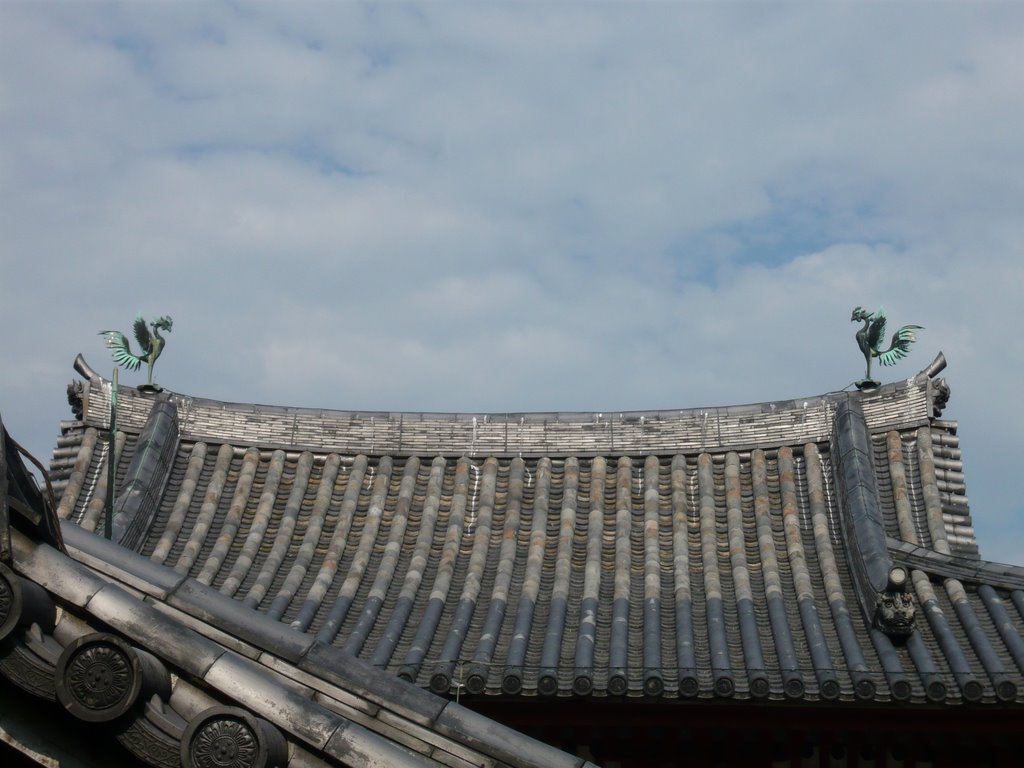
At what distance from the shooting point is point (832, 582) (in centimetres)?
1208

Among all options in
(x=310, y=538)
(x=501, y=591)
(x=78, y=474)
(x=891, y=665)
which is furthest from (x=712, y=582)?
(x=78, y=474)

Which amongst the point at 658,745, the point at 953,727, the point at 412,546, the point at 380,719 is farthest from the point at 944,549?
the point at 380,719

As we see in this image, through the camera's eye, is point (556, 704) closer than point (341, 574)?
Yes

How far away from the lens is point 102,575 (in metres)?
4.88

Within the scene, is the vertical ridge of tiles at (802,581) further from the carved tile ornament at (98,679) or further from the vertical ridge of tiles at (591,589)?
the carved tile ornament at (98,679)

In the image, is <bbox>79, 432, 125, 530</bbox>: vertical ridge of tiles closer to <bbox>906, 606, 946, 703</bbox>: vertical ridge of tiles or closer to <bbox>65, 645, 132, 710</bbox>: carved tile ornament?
<bbox>906, 606, 946, 703</bbox>: vertical ridge of tiles

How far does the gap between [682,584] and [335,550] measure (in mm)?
3536

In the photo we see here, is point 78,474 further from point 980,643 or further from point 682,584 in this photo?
point 980,643

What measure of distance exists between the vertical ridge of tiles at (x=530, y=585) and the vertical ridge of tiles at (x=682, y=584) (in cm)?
129

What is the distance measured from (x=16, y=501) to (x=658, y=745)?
7.05 meters

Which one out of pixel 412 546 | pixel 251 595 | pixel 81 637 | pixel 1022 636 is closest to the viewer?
pixel 81 637

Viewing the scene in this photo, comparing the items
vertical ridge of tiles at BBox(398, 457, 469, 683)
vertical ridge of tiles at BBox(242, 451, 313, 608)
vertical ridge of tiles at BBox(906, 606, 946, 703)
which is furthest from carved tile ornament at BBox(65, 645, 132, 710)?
vertical ridge of tiles at BBox(242, 451, 313, 608)

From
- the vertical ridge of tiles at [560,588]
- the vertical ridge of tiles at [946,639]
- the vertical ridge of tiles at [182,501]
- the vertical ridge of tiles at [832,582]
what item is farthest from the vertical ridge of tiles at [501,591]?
the vertical ridge of tiles at [946,639]

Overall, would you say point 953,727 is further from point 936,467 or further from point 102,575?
point 102,575
